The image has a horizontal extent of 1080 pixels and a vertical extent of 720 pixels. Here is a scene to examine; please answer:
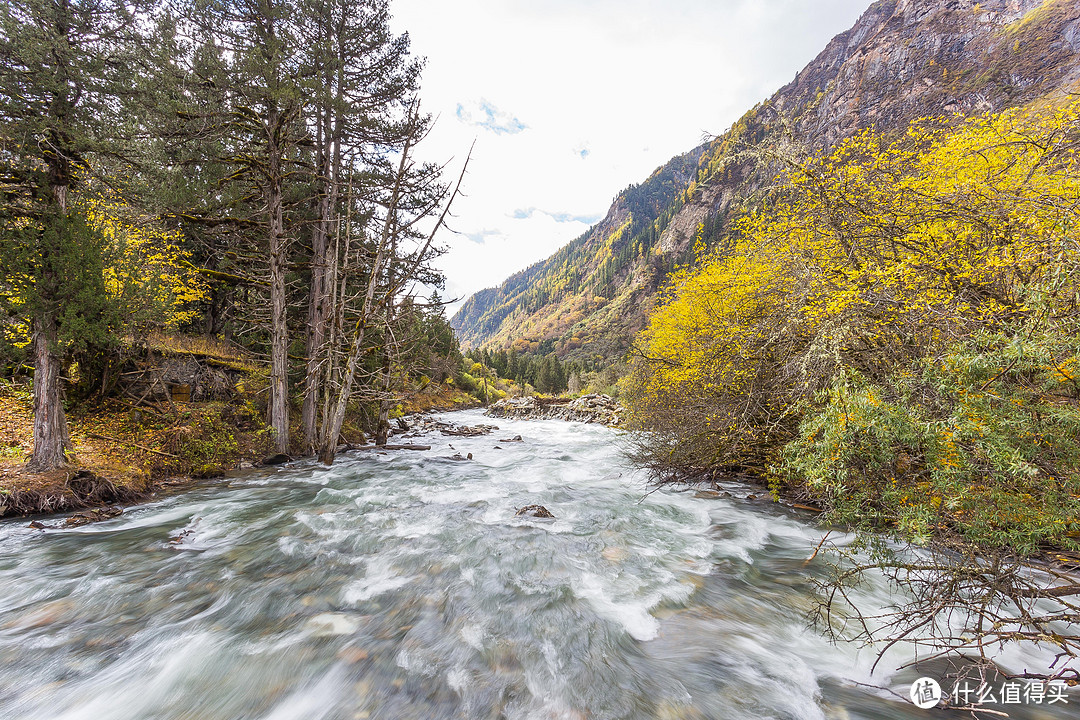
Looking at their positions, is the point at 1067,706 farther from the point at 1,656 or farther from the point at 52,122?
the point at 52,122

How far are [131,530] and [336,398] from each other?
5978 mm

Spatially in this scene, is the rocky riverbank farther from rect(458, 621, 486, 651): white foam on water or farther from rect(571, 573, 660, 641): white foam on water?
rect(458, 621, 486, 651): white foam on water

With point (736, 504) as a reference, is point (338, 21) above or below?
above

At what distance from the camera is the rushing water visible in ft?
10.6

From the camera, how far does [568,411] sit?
3412cm

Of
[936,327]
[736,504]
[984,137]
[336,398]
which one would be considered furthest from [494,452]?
[984,137]

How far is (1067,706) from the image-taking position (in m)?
3.07

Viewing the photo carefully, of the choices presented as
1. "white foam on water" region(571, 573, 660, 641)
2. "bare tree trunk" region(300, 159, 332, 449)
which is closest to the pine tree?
"bare tree trunk" region(300, 159, 332, 449)

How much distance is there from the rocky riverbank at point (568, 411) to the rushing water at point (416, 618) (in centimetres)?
1916

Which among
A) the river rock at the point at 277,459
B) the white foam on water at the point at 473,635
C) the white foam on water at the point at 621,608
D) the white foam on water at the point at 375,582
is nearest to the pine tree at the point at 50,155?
the river rock at the point at 277,459

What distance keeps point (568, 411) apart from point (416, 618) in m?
30.1

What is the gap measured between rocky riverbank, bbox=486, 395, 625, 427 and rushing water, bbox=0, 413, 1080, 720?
62.8 ft

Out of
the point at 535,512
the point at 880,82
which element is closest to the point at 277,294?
the point at 535,512

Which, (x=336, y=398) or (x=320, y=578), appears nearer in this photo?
(x=320, y=578)
